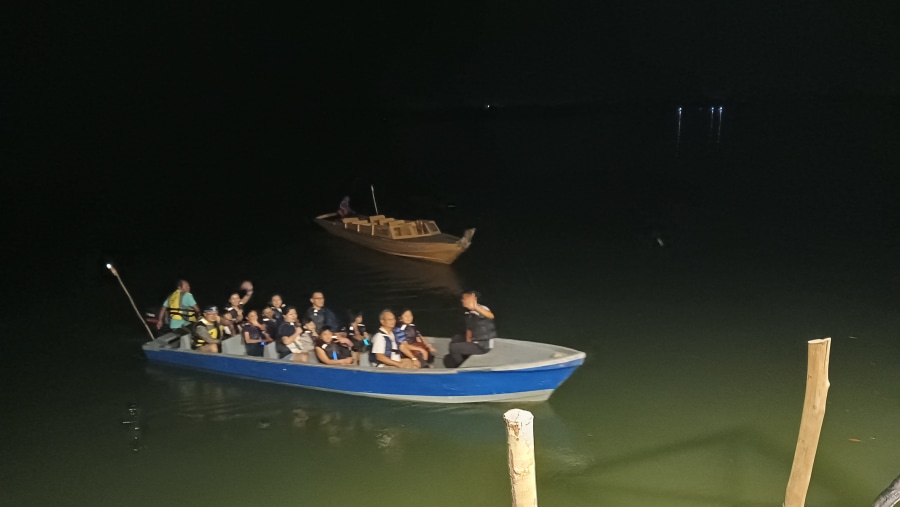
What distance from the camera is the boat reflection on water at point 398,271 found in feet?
45.0

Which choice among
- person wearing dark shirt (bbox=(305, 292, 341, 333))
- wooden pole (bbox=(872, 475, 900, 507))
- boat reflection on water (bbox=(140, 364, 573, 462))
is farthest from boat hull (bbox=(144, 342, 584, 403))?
wooden pole (bbox=(872, 475, 900, 507))

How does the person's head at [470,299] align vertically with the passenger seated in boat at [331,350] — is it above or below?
above

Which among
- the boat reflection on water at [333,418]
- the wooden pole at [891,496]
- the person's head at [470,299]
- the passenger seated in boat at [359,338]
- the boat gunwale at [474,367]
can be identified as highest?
the person's head at [470,299]

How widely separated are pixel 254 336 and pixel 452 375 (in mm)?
2997

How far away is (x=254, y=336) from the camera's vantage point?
9.23 m

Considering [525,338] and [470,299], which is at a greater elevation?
[470,299]

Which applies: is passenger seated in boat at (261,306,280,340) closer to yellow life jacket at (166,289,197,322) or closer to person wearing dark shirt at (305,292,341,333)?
person wearing dark shirt at (305,292,341,333)

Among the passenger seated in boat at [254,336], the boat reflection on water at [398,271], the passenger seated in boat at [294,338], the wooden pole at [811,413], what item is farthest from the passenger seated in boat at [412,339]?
the boat reflection on water at [398,271]

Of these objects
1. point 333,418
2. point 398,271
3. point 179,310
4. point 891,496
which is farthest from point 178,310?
Result: point 891,496

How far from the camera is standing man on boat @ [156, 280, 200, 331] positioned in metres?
10.2

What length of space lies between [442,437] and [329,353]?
185 centimetres

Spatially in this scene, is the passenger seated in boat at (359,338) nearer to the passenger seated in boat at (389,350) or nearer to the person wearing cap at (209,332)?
the passenger seated in boat at (389,350)

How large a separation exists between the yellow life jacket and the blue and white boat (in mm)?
1344

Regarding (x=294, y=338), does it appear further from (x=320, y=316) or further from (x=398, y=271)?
(x=398, y=271)
